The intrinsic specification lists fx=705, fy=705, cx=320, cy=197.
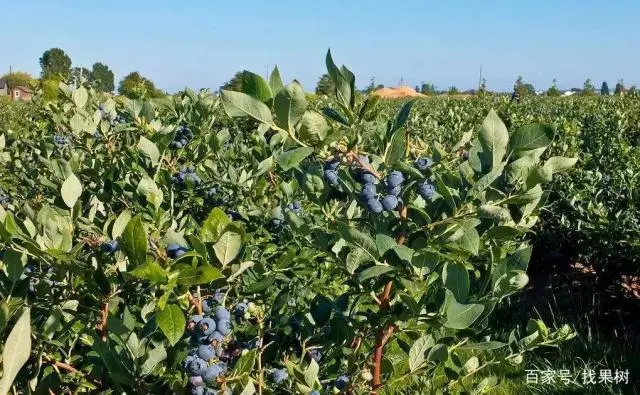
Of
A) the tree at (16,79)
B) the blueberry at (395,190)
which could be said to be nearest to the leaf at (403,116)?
the blueberry at (395,190)

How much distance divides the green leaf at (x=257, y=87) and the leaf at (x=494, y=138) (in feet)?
1.20

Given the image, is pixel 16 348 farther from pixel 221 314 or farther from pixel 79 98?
pixel 79 98

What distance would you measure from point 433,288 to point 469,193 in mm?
269

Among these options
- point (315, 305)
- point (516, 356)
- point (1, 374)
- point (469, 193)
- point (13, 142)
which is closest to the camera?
point (1, 374)

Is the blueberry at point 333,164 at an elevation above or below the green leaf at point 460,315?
above

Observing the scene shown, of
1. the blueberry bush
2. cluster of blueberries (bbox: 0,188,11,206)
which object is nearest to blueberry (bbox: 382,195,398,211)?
the blueberry bush

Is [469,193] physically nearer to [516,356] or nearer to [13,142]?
[516,356]

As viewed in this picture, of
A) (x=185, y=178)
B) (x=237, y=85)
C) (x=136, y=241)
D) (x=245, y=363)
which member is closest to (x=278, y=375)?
(x=245, y=363)

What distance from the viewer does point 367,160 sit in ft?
4.42

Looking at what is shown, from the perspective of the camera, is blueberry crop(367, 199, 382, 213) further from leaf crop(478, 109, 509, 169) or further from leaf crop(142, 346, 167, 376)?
leaf crop(142, 346, 167, 376)

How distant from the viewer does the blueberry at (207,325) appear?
121 centimetres

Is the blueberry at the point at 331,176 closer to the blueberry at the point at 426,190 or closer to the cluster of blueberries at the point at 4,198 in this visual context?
the blueberry at the point at 426,190

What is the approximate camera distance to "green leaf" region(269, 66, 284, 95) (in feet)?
4.00

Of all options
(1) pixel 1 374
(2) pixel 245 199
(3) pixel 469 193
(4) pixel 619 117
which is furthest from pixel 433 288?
(4) pixel 619 117
